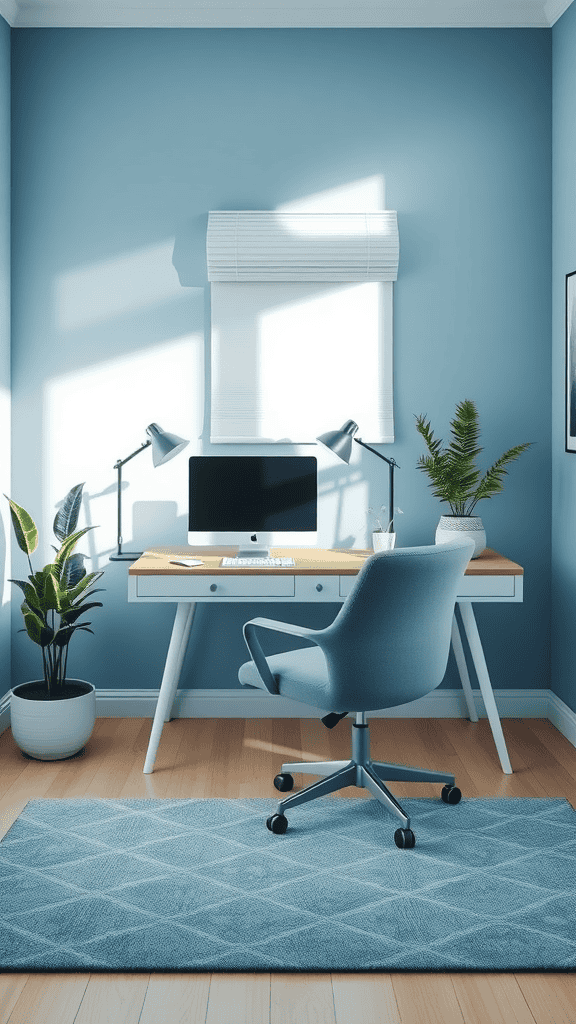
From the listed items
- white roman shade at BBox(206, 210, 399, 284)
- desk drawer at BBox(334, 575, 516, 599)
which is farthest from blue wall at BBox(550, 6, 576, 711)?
white roman shade at BBox(206, 210, 399, 284)

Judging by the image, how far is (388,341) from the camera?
12.0 feet

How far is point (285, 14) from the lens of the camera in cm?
356

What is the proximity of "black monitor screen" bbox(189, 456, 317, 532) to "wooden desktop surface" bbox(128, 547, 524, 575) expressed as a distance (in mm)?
125

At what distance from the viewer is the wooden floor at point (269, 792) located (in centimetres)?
182

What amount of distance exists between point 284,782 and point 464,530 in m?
1.14

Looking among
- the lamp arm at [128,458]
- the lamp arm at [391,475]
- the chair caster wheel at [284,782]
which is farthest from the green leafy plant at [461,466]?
the chair caster wheel at [284,782]

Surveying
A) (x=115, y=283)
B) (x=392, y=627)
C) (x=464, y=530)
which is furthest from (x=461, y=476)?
(x=115, y=283)

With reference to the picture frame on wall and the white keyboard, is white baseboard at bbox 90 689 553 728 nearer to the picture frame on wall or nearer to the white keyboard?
the white keyboard

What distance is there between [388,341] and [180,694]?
1695 mm

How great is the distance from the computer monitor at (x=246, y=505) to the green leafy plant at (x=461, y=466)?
46 cm

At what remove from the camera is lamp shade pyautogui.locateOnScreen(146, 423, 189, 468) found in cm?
334

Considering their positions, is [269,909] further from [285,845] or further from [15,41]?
[15,41]

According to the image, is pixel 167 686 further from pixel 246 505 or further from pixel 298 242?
pixel 298 242

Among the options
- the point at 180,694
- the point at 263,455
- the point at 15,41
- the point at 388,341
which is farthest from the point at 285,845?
the point at 15,41
